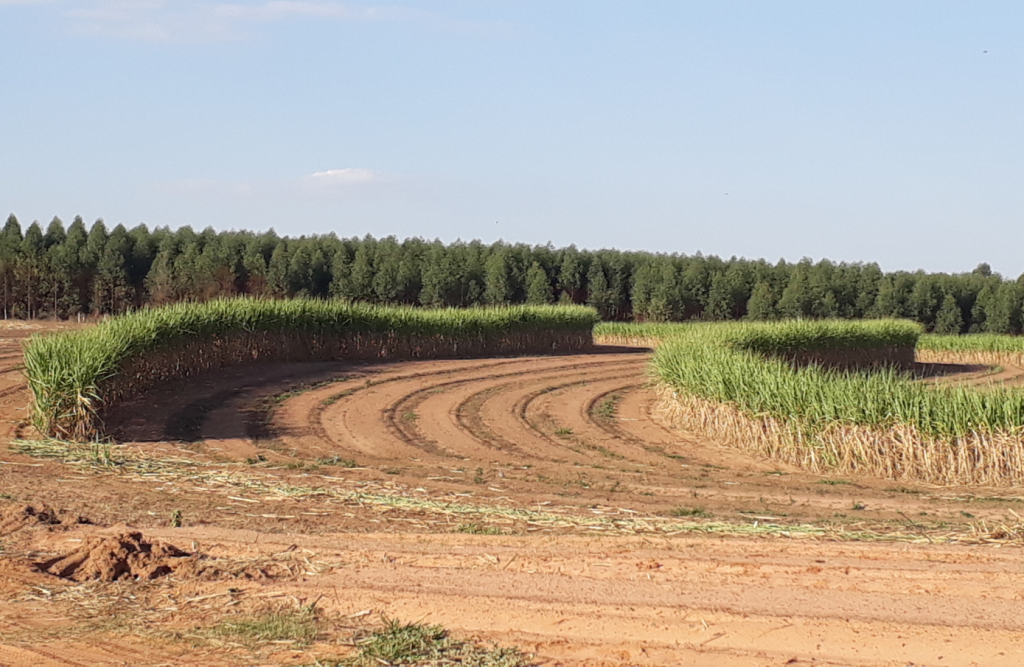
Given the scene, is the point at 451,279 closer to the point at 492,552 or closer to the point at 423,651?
the point at 492,552

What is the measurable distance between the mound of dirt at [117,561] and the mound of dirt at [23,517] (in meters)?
1.41

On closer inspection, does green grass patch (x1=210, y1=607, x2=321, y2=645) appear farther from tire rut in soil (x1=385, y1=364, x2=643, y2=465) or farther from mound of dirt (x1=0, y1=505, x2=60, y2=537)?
tire rut in soil (x1=385, y1=364, x2=643, y2=465)

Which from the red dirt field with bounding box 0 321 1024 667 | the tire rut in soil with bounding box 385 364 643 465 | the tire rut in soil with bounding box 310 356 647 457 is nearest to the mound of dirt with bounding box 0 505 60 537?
the red dirt field with bounding box 0 321 1024 667

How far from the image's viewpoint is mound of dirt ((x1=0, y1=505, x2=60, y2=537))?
29.8 ft

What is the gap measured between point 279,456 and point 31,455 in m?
3.41

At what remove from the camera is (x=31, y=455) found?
14.0m

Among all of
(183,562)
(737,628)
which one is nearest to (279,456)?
(183,562)

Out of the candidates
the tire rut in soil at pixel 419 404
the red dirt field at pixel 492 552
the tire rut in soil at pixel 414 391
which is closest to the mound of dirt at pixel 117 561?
the red dirt field at pixel 492 552

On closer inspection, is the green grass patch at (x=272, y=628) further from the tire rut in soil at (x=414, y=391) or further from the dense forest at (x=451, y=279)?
the dense forest at (x=451, y=279)

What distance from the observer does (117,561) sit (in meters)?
7.61

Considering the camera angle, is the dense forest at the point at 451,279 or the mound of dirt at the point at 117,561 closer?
the mound of dirt at the point at 117,561

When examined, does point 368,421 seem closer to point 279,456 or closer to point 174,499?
point 279,456

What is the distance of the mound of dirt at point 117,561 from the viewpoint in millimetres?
7531

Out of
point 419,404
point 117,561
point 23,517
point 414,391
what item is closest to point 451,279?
point 414,391
